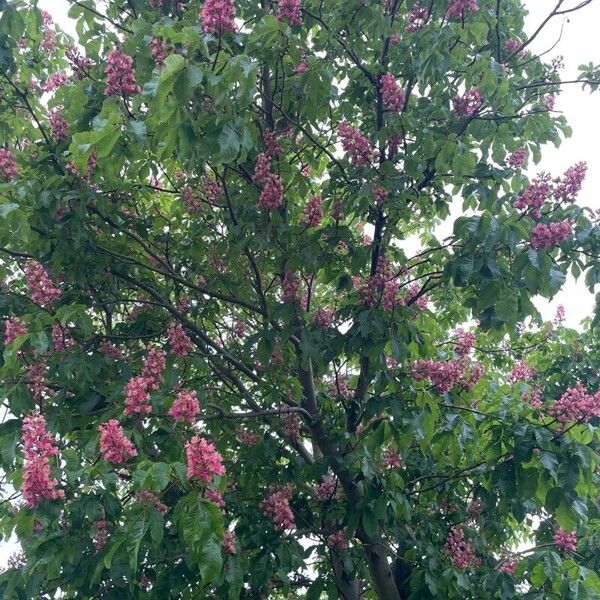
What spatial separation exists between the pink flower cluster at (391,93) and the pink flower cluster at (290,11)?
0.56 m

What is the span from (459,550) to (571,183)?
1.99 meters

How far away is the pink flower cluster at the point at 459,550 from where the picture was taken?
3.84 meters

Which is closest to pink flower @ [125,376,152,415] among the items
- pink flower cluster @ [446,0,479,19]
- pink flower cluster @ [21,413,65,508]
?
pink flower cluster @ [21,413,65,508]

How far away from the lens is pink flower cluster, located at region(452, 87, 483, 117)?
141 inches

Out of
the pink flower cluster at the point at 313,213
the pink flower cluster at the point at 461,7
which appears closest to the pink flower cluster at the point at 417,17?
the pink flower cluster at the point at 461,7

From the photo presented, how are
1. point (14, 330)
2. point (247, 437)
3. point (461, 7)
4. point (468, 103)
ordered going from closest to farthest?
1. point (14, 330)
2. point (461, 7)
3. point (468, 103)
4. point (247, 437)

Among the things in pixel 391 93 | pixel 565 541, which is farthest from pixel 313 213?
pixel 565 541

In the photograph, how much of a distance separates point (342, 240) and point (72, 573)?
2.03 meters

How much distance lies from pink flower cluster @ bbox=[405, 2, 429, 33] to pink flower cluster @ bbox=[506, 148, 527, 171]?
2.74 ft

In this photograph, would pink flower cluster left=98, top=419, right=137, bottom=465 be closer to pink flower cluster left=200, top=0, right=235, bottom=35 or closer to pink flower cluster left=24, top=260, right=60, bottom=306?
pink flower cluster left=24, top=260, right=60, bottom=306

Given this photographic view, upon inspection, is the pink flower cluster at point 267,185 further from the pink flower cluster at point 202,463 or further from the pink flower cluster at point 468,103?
the pink flower cluster at point 202,463

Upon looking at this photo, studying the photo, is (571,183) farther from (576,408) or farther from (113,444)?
(113,444)

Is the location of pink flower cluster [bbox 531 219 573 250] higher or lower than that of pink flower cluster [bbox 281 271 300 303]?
lower

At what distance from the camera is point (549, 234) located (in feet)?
10.3
